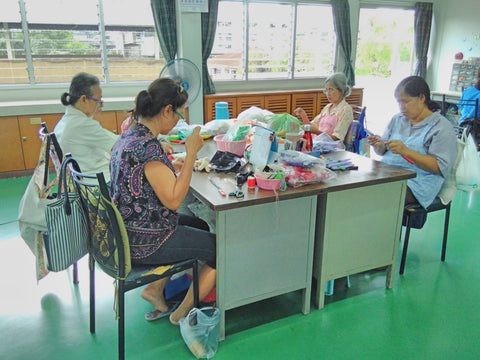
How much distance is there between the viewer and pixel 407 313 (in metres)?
2.17

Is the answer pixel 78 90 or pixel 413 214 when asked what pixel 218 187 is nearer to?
pixel 78 90

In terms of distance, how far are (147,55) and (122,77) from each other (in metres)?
0.44

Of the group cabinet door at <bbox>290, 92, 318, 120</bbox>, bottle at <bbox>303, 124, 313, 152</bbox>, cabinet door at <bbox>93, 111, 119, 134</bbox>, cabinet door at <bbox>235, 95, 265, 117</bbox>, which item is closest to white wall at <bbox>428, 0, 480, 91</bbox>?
cabinet door at <bbox>290, 92, 318, 120</bbox>

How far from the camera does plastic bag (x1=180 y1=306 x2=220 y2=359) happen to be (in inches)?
71.8

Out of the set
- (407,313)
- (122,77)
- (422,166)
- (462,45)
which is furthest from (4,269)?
(462,45)

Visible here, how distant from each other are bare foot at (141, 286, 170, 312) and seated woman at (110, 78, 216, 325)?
0.41m

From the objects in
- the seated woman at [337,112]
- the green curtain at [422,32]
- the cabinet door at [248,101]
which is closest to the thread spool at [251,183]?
the seated woman at [337,112]

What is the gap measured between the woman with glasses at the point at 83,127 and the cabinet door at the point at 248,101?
3.01 m

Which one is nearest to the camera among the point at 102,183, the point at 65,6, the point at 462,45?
the point at 102,183

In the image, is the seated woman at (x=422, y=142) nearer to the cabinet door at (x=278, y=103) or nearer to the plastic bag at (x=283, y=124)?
the plastic bag at (x=283, y=124)

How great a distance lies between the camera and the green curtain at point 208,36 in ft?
16.8

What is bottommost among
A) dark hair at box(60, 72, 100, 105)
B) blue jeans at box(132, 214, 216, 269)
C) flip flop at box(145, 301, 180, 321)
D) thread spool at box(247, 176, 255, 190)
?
flip flop at box(145, 301, 180, 321)

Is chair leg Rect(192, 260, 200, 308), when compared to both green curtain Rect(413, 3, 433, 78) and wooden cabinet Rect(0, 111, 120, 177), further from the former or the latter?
green curtain Rect(413, 3, 433, 78)

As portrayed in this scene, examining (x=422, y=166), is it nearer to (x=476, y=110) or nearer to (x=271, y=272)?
(x=271, y=272)
